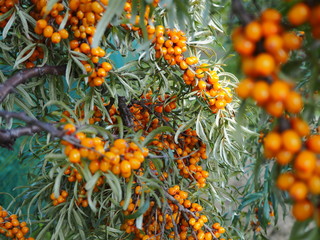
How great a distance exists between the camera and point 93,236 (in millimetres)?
962

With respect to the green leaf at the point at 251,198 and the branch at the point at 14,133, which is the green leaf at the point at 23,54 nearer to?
the branch at the point at 14,133

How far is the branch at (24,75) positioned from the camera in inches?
26.5

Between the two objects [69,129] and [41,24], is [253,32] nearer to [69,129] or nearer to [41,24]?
[69,129]

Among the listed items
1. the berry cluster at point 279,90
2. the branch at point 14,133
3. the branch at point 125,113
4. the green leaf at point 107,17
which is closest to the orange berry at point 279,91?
the berry cluster at point 279,90

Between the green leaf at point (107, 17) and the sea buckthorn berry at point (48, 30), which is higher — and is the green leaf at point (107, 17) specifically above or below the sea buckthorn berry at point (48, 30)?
above

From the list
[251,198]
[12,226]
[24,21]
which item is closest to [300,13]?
[24,21]

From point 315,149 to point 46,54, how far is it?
2.14 ft

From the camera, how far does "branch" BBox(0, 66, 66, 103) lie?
2.21ft

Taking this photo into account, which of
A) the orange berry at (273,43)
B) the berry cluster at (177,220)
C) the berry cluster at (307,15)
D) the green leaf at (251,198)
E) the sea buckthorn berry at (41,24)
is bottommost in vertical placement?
the green leaf at (251,198)

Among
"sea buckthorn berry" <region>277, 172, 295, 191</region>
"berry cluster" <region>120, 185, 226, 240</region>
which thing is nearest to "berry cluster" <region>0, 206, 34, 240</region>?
"berry cluster" <region>120, 185, 226, 240</region>

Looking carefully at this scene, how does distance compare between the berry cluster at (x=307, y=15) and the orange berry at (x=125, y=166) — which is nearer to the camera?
the berry cluster at (x=307, y=15)

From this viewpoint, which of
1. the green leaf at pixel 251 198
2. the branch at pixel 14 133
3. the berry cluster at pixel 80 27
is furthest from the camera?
the green leaf at pixel 251 198

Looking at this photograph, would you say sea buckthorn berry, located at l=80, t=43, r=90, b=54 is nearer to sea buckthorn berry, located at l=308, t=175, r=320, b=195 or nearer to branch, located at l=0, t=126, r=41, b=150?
branch, located at l=0, t=126, r=41, b=150

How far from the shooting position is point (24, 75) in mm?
729
